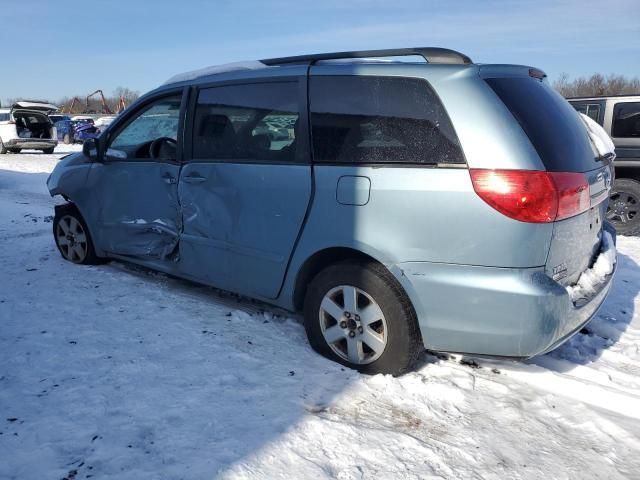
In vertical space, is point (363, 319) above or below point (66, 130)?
below

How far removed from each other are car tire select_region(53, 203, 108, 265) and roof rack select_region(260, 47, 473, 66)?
256cm

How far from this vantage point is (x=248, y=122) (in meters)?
3.51

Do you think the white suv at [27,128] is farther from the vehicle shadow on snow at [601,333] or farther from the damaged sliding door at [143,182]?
the vehicle shadow on snow at [601,333]

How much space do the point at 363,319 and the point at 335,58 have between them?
63.3 inches

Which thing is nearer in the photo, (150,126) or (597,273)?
(597,273)

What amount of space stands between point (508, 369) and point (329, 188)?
155cm

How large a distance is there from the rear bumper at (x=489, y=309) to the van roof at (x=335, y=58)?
3.73 feet

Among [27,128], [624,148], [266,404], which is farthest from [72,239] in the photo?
[27,128]

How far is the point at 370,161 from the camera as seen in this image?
2.85 m

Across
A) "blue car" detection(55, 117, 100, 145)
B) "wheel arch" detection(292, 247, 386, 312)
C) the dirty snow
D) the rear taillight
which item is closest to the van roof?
the rear taillight

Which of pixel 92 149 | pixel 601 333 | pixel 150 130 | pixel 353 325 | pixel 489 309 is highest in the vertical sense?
pixel 150 130

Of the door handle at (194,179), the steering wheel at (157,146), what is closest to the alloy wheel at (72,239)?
the steering wheel at (157,146)

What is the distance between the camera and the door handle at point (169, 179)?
3905 millimetres

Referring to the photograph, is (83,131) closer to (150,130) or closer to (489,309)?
(150,130)
